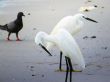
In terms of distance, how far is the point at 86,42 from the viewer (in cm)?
1280

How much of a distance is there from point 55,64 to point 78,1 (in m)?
12.1

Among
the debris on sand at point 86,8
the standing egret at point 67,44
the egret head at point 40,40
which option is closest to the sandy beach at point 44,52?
the debris on sand at point 86,8

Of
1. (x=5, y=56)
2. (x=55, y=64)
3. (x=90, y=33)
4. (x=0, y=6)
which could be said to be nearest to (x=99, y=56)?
(x=55, y=64)

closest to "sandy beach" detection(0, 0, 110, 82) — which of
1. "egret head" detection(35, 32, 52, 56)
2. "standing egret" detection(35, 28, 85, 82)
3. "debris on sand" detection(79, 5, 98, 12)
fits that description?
"debris on sand" detection(79, 5, 98, 12)

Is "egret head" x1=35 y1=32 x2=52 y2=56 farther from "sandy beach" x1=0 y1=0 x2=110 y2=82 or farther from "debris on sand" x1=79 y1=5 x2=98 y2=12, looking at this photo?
"debris on sand" x1=79 y1=5 x2=98 y2=12

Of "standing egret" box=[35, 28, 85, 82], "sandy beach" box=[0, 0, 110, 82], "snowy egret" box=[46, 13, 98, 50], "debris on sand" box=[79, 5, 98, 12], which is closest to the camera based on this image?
"standing egret" box=[35, 28, 85, 82]

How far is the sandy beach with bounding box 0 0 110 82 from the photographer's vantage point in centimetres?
954

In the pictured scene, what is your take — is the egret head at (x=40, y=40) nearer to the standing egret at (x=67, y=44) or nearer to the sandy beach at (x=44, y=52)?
the standing egret at (x=67, y=44)

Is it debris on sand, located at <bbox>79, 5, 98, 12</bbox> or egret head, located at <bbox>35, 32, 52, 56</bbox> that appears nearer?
egret head, located at <bbox>35, 32, 52, 56</bbox>

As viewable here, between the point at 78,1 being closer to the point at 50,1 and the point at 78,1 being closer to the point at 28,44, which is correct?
the point at 50,1

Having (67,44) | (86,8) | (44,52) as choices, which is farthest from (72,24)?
(86,8)

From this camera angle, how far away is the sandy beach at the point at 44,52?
954 cm

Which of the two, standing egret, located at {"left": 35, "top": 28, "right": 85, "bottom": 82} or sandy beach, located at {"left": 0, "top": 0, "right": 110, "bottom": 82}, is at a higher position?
standing egret, located at {"left": 35, "top": 28, "right": 85, "bottom": 82}

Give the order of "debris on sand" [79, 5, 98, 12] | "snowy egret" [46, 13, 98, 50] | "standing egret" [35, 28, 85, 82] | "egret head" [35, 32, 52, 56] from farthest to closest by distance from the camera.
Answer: "debris on sand" [79, 5, 98, 12]
"snowy egret" [46, 13, 98, 50]
"standing egret" [35, 28, 85, 82]
"egret head" [35, 32, 52, 56]
